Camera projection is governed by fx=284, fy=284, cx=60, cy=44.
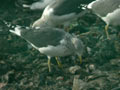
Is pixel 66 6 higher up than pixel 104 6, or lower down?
higher up

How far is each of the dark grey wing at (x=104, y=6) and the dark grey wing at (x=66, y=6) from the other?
422mm

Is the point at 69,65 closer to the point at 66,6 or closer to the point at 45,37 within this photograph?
the point at 45,37

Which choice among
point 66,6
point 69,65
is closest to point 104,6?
point 66,6

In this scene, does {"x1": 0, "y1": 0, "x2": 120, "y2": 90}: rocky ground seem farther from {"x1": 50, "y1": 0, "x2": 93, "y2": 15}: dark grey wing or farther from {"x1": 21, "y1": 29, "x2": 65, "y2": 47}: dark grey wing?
{"x1": 50, "y1": 0, "x2": 93, "y2": 15}: dark grey wing

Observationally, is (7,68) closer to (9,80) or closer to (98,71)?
(9,80)

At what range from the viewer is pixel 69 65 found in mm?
6414

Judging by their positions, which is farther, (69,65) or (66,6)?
(66,6)

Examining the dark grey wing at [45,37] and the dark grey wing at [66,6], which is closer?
the dark grey wing at [45,37]

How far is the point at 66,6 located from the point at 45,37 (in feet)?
4.91

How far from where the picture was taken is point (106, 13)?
23.2 ft

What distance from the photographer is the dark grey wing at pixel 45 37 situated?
241 inches

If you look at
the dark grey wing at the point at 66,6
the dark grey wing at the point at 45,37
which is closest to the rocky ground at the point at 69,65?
the dark grey wing at the point at 45,37

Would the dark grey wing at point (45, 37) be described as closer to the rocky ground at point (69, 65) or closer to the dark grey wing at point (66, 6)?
the rocky ground at point (69, 65)

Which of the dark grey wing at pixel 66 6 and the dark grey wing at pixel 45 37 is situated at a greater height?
the dark grey wing at pixel 66 6
